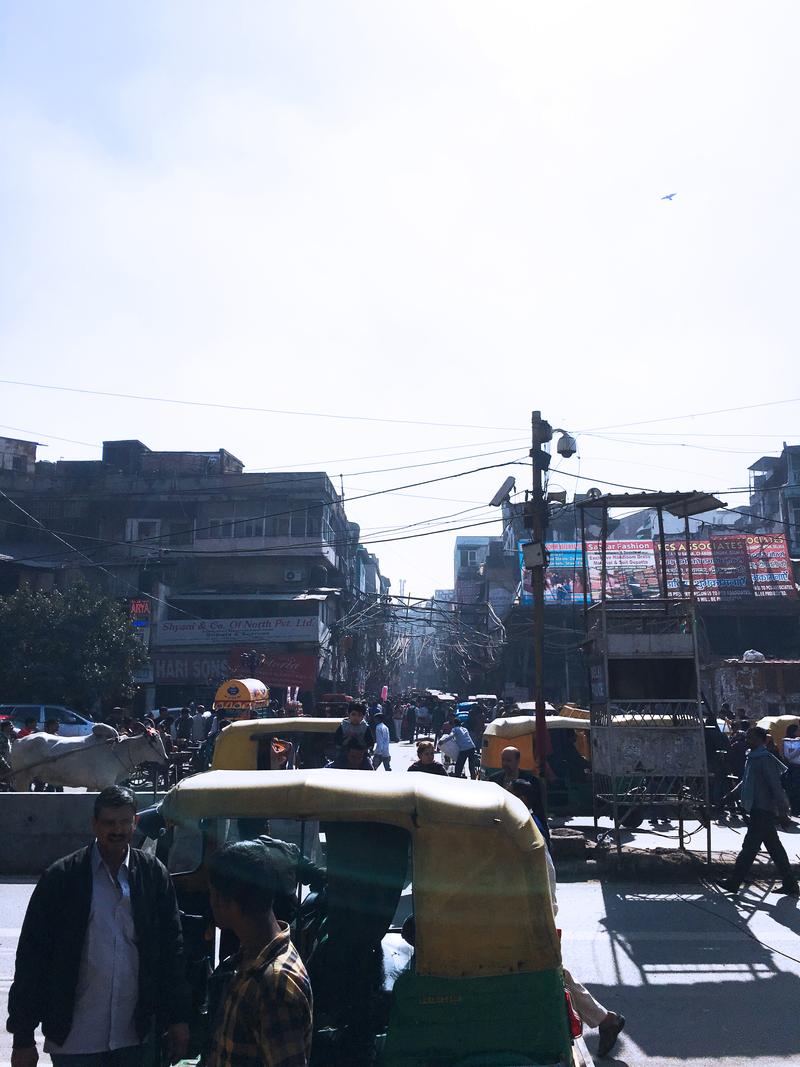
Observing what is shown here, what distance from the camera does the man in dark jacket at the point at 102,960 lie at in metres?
3.22

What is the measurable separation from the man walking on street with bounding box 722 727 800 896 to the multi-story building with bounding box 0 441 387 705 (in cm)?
2993

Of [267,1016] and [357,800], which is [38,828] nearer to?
[357,800]

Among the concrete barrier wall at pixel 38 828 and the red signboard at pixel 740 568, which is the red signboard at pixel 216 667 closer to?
the red signboard at pixel 740 568

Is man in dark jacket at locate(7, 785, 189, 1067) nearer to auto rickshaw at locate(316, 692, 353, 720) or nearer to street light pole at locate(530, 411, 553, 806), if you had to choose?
street light pole at locate(530, 411, 553, 806)

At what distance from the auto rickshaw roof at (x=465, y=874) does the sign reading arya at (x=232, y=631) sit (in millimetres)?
36527

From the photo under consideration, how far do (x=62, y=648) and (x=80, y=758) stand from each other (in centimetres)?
1544

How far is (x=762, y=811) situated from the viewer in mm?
9352

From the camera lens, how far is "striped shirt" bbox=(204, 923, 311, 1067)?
2.54 meters

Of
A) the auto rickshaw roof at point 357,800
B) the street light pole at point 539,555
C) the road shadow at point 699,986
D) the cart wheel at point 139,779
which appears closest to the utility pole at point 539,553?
the street light pole at point 539,555

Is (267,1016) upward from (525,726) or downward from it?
downward

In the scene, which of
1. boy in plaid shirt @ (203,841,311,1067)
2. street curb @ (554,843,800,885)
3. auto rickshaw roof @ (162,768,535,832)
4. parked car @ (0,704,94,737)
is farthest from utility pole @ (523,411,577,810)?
parked car @ (0,704,94,737)

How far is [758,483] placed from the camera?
198 feet

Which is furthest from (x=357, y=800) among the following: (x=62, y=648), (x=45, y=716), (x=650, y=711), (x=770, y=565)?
(x=770, y=565)

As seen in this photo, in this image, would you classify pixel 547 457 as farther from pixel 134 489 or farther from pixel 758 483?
pixel 758 483
